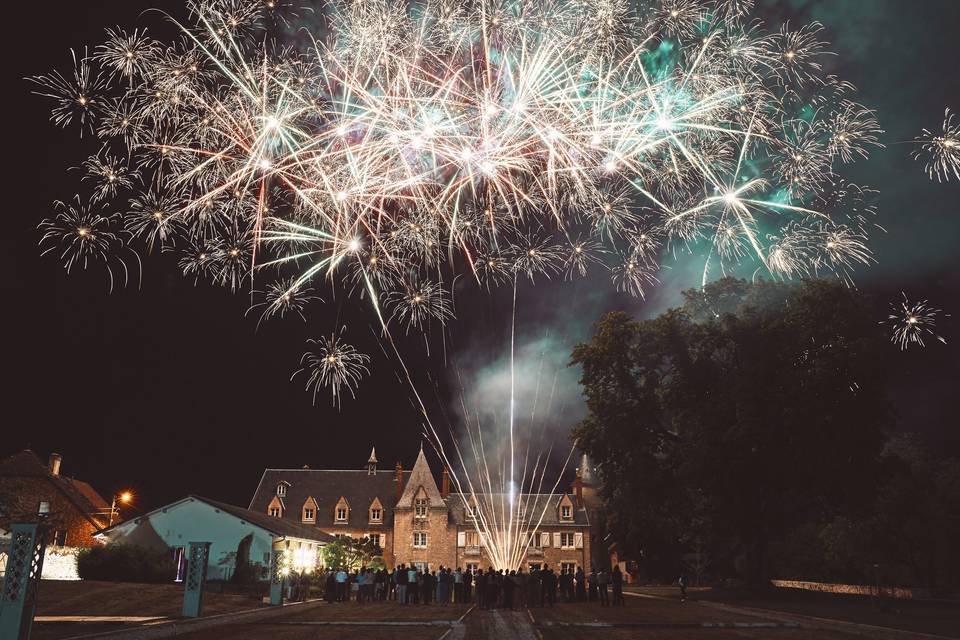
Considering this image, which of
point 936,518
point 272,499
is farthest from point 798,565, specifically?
point 272,499

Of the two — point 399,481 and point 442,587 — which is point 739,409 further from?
point 399,481

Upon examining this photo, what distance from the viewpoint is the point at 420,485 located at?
2432 inches

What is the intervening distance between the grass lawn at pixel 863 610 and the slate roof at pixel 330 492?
36.8 metres

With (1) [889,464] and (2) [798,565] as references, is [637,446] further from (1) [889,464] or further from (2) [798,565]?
(2) [798,565]

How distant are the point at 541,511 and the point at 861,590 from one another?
34.3 meters

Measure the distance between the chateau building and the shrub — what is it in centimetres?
2652

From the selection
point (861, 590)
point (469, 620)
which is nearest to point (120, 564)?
point (469, 620)

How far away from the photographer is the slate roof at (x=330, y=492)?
203ft

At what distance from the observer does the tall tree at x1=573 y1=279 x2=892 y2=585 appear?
89.9 ft

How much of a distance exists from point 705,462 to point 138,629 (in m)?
20.6

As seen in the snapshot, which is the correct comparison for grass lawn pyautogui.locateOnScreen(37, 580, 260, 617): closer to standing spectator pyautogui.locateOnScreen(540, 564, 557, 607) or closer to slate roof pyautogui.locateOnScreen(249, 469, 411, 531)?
standing spectator pyautogui.locateOnScreen(540, 564, 557, 607)

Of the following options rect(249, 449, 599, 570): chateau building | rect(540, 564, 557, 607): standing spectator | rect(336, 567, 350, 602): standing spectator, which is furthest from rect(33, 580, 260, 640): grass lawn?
rect(249, 449, 599, 570): chateau building

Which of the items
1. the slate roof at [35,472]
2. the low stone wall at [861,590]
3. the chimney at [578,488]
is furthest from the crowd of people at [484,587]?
the chimney at [578,488]

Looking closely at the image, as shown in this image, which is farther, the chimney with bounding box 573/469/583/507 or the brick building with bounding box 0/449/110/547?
the chimney with bounding box 573/469/583/507
